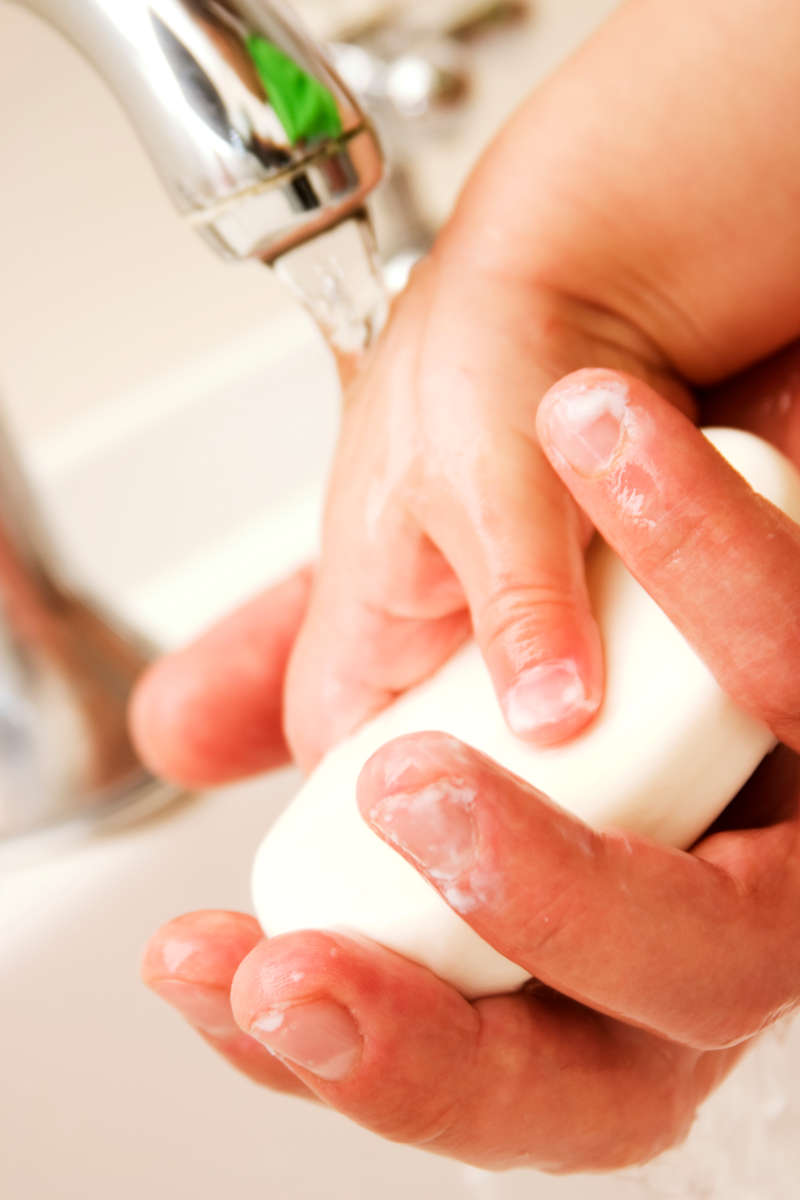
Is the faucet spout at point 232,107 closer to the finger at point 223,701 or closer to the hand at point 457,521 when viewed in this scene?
the hand at point 457,521

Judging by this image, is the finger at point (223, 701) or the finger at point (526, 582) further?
the finger at point (223, 701)

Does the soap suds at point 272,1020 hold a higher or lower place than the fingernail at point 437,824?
lower

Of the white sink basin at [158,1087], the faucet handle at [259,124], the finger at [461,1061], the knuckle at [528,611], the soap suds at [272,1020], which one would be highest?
the faucet handle at [259,124]

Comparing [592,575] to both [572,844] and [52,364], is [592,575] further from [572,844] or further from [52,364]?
[52,364]

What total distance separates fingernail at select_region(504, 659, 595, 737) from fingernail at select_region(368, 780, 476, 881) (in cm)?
6

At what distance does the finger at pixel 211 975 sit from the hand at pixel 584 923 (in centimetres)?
4

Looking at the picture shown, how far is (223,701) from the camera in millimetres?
451

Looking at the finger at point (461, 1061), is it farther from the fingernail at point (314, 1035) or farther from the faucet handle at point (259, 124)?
the faucet handle at point (259, 124)

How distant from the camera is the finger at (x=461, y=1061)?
23 cm

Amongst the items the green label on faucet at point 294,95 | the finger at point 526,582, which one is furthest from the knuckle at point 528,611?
the green label on faucet at point 294,95

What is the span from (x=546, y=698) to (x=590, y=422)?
0.07 metres

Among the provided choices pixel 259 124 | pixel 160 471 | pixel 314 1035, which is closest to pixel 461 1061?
pixel 314 1035

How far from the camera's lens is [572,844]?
0.23m

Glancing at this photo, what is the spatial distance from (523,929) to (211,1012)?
0.09m
